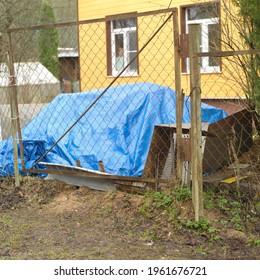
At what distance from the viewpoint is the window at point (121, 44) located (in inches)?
608

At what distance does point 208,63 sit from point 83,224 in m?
8.38

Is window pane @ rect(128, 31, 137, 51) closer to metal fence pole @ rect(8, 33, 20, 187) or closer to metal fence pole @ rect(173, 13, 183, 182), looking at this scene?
metal fence pole @ rect(8, 33, 20, 187)

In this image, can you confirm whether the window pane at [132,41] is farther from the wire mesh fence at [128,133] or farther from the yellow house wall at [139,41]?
the wire mesh fence at [128,133]

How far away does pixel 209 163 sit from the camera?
18.8ft

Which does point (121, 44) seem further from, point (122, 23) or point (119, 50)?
point (122, 23)

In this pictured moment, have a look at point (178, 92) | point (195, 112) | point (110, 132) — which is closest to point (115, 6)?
point (110, 132)

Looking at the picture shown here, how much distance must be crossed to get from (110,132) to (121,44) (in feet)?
33.1

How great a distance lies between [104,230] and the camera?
5.09 m

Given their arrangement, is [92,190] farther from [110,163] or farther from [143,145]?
[143,145]

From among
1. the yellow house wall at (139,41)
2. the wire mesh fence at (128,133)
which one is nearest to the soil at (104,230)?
the wire mesh fence at (128,133)

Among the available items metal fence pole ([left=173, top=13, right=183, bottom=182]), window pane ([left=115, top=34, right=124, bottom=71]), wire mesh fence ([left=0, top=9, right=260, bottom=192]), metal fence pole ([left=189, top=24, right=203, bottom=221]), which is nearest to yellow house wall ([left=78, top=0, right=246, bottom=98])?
window pane ([left=115, top=34, right=124, bottom=71])

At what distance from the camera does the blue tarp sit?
6391 millimetres

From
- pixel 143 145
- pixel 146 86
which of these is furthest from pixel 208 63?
pixel 143 145

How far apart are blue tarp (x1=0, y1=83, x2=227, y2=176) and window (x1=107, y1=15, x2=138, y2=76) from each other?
8161mm
